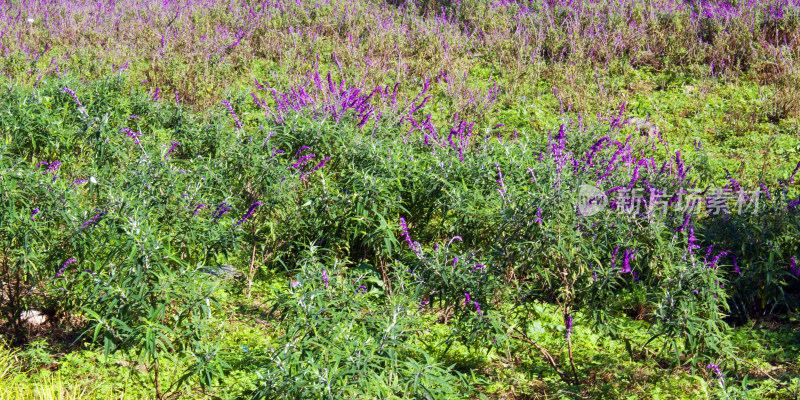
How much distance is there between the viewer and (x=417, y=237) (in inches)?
202

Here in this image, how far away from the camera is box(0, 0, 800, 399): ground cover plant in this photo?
338cm

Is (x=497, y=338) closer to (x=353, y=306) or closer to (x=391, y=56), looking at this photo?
(x=353, y=306)

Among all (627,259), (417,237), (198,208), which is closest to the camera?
(627,259)

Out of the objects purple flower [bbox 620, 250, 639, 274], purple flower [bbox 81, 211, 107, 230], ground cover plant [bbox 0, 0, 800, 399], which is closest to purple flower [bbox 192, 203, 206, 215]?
ground cover plant [bbox 0, 0, 800, 399]

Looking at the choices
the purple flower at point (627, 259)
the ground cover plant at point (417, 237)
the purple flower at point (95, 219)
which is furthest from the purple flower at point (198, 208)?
the purple flower at point (627, 259)

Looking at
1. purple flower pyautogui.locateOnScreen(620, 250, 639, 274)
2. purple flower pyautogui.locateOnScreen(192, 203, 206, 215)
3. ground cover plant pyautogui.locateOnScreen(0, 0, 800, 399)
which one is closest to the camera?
ground cover plant pyautogui.locateOnScreen(0, 0, 800, 399)

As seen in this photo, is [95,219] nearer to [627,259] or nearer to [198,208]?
[198,208]

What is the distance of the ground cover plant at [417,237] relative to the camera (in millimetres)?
3379

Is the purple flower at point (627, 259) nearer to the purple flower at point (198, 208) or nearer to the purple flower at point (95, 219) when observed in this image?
the purple flower at point (198, 208)

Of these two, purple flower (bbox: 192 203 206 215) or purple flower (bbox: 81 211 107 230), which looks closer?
purple flower (bbox: 81 211 107 230)

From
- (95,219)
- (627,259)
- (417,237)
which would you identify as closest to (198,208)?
(95,219)

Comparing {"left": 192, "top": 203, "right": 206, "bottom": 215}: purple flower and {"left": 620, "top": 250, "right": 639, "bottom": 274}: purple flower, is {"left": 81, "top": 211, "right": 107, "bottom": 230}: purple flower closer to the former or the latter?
{"left": 192, "top": 203, "right": 206, "bottom": 215}: purple flower

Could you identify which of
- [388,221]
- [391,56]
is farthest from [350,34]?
[388,221]

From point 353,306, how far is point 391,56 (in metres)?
6.69
